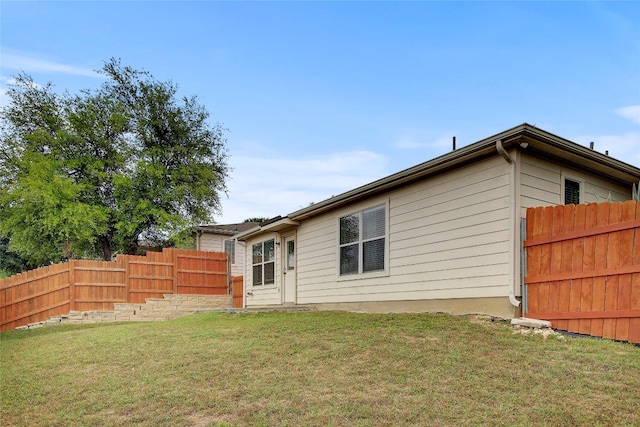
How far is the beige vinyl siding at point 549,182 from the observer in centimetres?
732

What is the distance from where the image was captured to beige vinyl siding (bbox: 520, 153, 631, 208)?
7324mm

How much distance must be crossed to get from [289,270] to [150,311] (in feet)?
18.2

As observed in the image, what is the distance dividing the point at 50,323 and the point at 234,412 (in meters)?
12.7

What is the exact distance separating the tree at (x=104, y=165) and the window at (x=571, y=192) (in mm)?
16773

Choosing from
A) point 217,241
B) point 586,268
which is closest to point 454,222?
point 586,268

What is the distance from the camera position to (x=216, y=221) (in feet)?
78.3

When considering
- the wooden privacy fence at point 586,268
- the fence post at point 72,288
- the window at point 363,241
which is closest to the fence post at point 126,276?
the fence post at point 72,288

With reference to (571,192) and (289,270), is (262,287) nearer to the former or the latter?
(289,270)

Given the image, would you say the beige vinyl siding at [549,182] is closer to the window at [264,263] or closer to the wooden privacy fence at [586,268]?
the wooden privacy fence at [586,268]

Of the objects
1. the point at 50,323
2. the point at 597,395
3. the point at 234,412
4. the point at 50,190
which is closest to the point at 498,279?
the point at 597,395

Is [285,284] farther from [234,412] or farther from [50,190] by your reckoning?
[50,190]

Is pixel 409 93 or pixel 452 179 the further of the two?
pixel 409 93

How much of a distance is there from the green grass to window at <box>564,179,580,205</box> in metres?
2.89

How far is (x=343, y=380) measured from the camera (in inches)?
189
